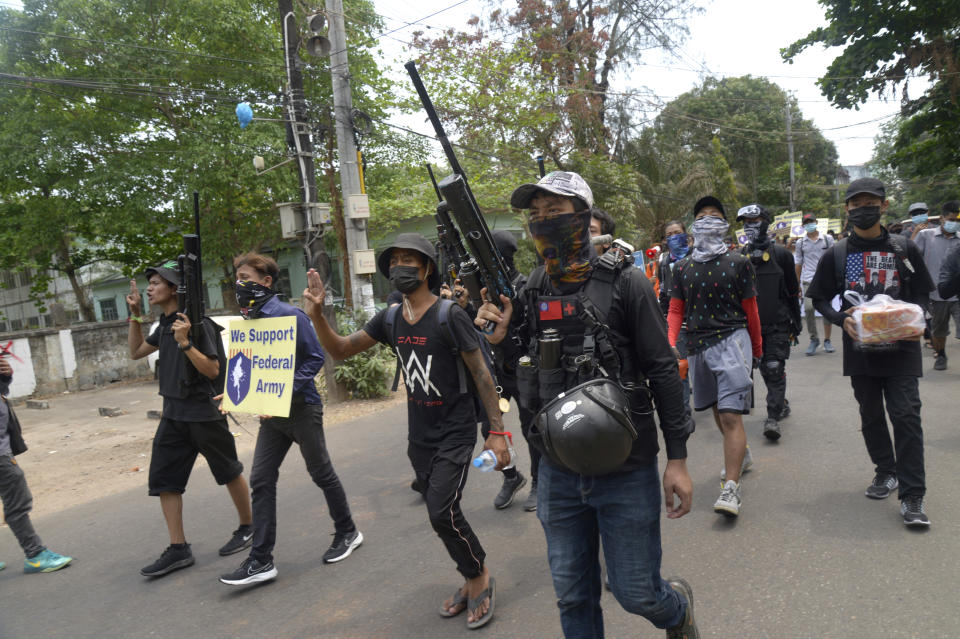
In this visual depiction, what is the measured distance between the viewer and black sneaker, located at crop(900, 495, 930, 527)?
3.59 meters

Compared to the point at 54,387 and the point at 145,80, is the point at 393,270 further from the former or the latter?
the point at 145,80

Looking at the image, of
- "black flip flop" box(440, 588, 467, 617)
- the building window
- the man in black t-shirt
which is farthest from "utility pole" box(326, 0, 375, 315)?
the building window

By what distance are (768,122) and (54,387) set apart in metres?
42.0

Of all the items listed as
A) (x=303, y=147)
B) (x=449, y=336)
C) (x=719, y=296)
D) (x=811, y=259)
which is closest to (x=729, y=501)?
(x=719, y=296)

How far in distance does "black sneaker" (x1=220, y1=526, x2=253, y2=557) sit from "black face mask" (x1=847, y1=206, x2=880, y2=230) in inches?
177

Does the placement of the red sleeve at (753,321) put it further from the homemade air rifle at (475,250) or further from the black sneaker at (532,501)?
the homemade air rifle at (475,250)

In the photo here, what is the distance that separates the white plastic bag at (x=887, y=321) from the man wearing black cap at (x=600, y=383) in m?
2.06

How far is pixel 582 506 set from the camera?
7.52 ft

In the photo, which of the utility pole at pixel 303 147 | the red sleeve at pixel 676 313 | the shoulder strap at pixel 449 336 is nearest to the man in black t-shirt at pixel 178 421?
the shoulder strap at pixel 449 336

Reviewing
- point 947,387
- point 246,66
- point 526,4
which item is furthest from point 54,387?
point 526,4

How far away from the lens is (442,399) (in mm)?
3268

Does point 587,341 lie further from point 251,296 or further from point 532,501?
point 532,501

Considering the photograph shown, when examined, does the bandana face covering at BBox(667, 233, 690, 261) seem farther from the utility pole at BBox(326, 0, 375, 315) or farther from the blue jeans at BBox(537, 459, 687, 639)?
the utility pole at BBox(326, 0, 375, 315)

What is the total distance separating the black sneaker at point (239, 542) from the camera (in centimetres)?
435
